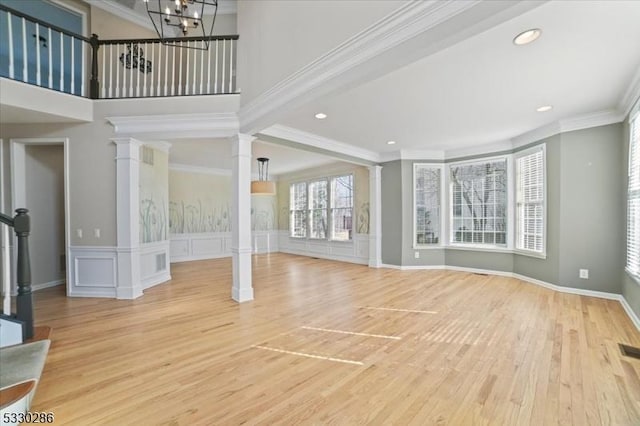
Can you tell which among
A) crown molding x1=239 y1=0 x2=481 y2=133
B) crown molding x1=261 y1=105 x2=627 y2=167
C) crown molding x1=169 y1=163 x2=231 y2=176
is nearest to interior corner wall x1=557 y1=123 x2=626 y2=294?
crown molding x1=261 y1=105 x2=627 y2=167

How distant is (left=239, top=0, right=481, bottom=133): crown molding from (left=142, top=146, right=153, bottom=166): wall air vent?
2.72 metres

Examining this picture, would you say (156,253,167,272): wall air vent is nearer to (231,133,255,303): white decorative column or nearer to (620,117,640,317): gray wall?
(231,133,255,303): white decorative column

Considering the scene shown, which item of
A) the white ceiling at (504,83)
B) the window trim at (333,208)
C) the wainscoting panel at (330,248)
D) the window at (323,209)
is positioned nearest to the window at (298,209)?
the window at (323,209)

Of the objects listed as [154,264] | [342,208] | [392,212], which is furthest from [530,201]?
[154,264]

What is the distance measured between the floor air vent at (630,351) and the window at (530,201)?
97.1 inches

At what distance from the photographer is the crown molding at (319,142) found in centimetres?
459

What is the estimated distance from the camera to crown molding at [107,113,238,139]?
13.3 feet

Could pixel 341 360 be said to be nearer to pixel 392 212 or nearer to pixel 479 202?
pixel 392 212

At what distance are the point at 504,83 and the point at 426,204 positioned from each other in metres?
3.62

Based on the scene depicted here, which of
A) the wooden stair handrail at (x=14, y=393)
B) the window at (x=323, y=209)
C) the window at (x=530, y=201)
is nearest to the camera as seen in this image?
the wooden stair handrail at (x=14, y=393)

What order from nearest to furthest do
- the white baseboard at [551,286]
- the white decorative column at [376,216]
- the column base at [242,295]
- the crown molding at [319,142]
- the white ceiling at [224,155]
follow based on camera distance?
the white baseboard at [551,286] < the column base at [242,295] < the crown molding at [319,142] < the white ceiling at [224,155] < the white decorative column at [376,216]

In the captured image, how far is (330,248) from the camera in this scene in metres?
8.21

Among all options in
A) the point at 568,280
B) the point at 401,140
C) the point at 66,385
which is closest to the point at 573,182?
the point at 568,280

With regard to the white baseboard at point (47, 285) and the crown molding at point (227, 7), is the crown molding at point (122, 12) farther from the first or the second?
the white baseboard at point (47, 285)
